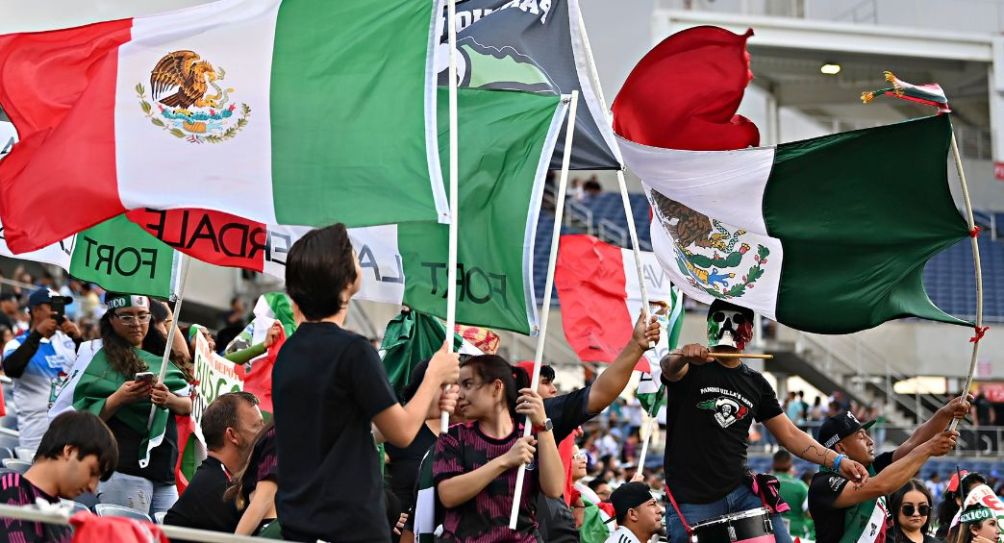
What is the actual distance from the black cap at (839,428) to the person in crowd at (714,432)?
0.65 m

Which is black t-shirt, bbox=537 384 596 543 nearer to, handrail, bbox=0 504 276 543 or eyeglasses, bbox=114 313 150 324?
handrail, bbox=0 504 276 543

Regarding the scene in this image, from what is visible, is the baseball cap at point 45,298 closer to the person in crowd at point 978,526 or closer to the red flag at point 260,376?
the red flag at point 260,376

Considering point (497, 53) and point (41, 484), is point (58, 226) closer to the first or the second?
point (41, 484)

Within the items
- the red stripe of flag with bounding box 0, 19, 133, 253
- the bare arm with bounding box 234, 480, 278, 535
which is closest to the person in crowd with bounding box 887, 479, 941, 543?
the bare arm with bounding box 234, 480, 278, 535

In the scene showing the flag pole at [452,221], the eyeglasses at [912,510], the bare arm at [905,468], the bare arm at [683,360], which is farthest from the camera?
the eyeglasses at [912,510]

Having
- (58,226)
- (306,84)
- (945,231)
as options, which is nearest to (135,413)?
(58,226)

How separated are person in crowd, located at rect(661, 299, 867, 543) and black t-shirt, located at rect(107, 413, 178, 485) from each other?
106 inches

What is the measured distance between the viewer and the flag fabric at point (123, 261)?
751 centimetres

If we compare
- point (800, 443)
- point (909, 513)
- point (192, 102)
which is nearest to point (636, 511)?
point (800, 443)


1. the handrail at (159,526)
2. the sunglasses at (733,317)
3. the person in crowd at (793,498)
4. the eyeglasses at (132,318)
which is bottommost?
the person in crowd at (793,498)

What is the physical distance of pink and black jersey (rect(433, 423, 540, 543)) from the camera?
534 cm

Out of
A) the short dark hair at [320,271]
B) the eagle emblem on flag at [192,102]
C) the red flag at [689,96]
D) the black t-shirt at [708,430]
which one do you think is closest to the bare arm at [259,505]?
the short dark hair at [320,271]

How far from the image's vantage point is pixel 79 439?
495 cm

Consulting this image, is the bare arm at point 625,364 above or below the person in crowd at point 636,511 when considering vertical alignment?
above
